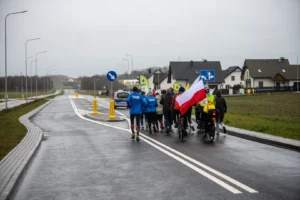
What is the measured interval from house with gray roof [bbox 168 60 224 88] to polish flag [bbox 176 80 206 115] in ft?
240

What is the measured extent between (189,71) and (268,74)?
58.5 ft

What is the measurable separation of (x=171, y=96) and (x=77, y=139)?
4218 millimetres

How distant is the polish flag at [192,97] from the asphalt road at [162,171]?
3.93 ft

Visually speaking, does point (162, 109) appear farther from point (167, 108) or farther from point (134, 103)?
point (134, 103)

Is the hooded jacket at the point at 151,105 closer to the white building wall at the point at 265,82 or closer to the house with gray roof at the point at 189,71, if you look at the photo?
the house with gray roof at the point at 189,71

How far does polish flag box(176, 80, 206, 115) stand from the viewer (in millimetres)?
13445

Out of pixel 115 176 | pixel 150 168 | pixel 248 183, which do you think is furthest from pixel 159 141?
pixel 248 183

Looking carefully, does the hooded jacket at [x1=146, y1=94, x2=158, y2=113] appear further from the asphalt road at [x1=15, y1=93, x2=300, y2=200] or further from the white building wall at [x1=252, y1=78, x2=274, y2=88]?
the white building wall at [x1=252, y1=78, x2=274, y2=88]

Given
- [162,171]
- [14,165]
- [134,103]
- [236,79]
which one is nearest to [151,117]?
[134,103]

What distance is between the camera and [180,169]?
8.45 m

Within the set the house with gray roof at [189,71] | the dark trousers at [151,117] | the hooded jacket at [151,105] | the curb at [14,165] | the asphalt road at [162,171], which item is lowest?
the asphalt road at [162,171]

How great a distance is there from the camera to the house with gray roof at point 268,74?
290ft

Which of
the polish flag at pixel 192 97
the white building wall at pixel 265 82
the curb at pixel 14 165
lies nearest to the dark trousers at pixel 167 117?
the polish flag at pixel 192 97

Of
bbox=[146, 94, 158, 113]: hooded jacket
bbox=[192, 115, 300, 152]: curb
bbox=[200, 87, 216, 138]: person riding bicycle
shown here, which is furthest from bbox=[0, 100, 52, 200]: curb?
bbox=[192, 115, 300, 152]: curb
